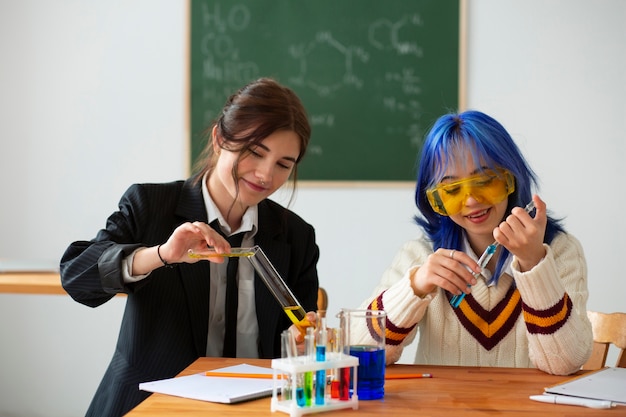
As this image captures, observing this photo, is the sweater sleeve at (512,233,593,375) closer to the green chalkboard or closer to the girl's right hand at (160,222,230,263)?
the girl's right hand at (160,222,230,263)

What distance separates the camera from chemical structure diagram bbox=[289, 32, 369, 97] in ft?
12.0

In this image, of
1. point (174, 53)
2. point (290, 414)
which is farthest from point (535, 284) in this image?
point (174, 53)

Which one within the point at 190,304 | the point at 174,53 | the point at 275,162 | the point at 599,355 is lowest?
the point at 599,355

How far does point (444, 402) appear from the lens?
4.64 ft

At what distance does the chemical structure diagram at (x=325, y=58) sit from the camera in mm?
3643

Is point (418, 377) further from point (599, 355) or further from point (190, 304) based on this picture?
point (599, 355)

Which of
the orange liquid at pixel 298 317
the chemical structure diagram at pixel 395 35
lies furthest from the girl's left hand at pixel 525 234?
the chemical structure diagram at pixel 395 35

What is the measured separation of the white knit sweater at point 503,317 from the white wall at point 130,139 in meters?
1.58

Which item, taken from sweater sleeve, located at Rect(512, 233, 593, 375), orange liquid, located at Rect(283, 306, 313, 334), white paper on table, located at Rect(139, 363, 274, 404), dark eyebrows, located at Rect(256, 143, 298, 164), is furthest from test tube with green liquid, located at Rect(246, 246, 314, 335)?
sweater sleeve, located at Rect(512, 233, 593, 375)

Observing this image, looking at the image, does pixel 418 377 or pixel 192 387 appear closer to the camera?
pixel 192 387

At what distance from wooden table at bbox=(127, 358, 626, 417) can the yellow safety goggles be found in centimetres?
41

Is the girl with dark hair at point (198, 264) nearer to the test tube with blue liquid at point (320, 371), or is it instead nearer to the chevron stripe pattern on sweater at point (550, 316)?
the test tube with blue liquid at point (320, 371)

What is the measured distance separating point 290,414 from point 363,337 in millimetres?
302

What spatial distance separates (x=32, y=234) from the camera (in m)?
3.81
